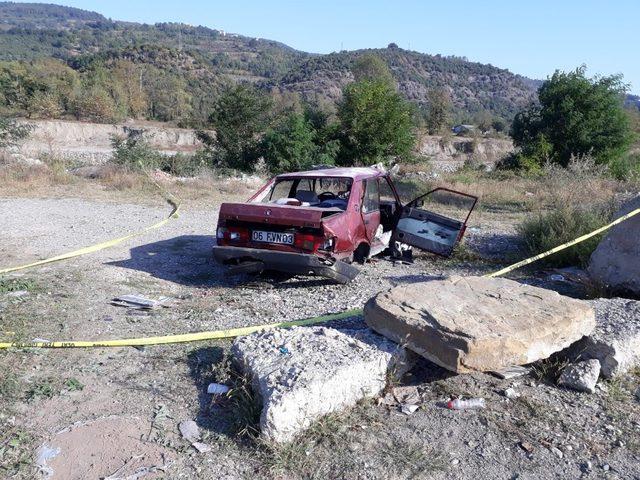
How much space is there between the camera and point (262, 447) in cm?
323

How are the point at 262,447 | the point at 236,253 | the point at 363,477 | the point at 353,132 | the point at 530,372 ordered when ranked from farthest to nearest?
1. the point at 353,132
2. the point at 236,253
3. the point at 530,372
4. the point at 262,447
5. the point at 363,477

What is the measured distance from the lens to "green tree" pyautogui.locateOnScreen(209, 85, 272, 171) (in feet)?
90.7

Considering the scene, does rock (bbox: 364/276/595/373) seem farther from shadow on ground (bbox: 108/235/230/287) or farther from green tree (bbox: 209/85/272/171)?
green tree (bbox: 209/85/272/171)

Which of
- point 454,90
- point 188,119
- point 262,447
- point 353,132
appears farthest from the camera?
point 454,90

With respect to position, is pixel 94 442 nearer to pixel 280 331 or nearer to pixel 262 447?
pixel 262 447

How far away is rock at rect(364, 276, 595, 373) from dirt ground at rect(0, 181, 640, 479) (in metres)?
0.33

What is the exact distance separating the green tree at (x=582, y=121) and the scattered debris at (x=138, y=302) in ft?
82.9

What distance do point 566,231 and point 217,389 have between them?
6.47 metres

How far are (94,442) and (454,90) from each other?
14185cm

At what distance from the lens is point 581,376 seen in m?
3.98

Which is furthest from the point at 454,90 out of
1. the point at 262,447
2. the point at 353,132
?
the point at 262,447

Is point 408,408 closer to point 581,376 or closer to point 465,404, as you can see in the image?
point 465,404

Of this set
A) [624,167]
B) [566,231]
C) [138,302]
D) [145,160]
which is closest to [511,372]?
[138,302]

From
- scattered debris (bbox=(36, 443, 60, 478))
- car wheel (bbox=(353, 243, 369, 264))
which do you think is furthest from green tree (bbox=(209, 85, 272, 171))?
scattered debris (bbox=(36, 443, 60, 478))
